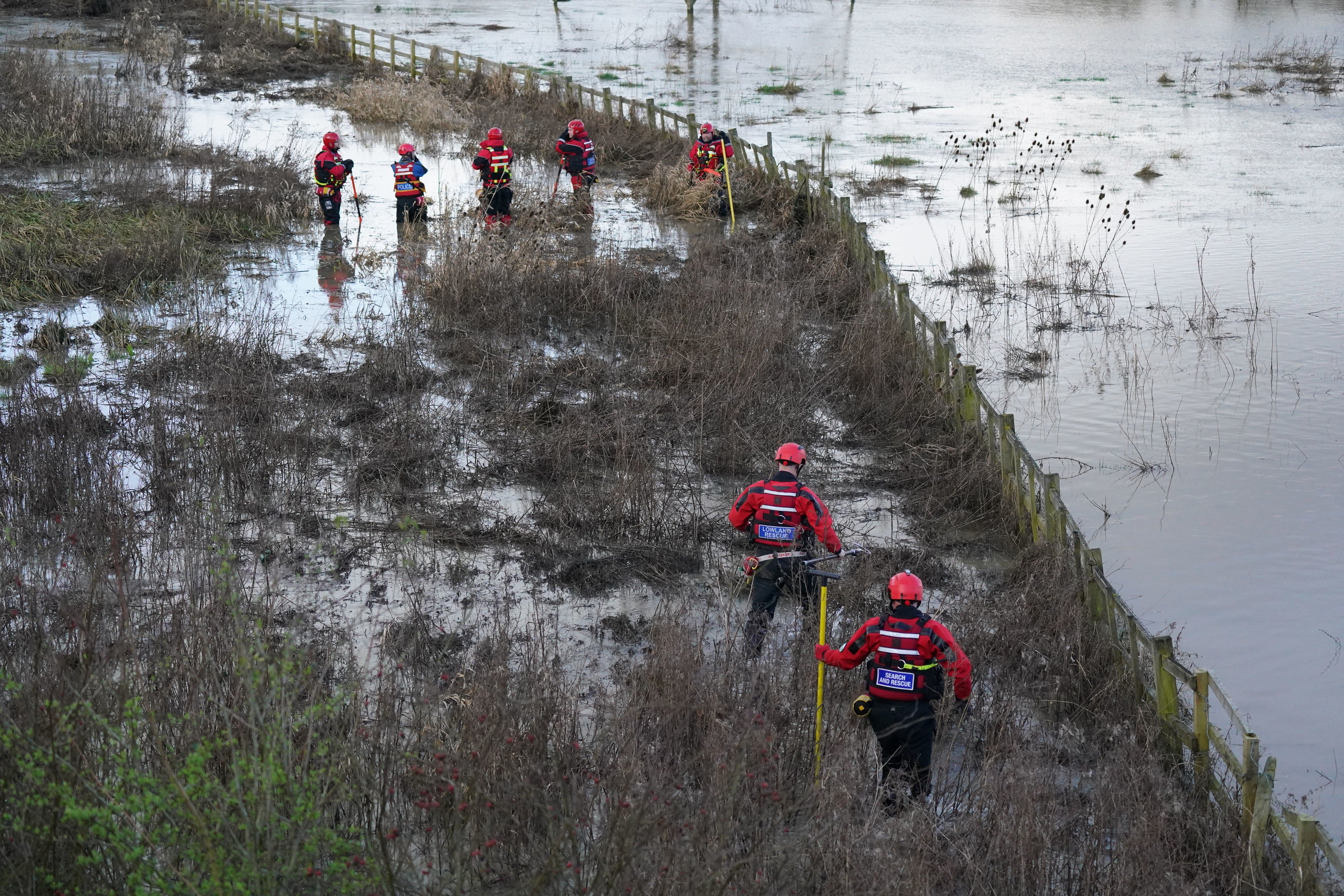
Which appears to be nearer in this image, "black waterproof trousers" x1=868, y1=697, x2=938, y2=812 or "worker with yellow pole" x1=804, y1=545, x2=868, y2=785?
"worker with yellow pole" x1=804, y1=545, x2=868, y2=785

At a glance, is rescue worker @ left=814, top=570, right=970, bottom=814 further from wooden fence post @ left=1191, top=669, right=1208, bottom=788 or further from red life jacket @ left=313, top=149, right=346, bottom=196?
red life jacket @ left=313, top=149, right=346, bottom=196

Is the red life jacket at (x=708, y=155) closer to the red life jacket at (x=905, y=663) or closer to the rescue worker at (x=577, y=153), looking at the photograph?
the rescue worker at (x=577, y=153)

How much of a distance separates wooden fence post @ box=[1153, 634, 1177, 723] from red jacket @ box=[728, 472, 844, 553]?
183 cm

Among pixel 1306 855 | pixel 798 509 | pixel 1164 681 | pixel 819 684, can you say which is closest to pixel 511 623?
pixel 798 509

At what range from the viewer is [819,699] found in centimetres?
582

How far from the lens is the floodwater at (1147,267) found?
8117 millimetres

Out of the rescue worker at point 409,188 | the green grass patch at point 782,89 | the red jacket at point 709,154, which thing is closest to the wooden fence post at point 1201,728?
the rescue worker at point 409,188

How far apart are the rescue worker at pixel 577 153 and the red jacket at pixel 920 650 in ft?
43.0

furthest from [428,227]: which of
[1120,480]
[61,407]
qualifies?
[1120,480]

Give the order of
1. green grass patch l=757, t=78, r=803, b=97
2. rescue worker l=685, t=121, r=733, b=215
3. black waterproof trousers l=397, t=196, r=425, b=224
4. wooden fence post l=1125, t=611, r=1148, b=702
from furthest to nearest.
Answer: green grass patch l=757, t=78, r=803, b=97 < rescue worker l=685, t=121, r=733, b=215 < black waterproof trousers l=397, t=196, r=425, b=224 < wooden fence post l=1125, t=611, r=1148, b=702

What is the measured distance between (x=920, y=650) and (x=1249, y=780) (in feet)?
4.83

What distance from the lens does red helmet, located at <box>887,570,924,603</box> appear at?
19.5 ft

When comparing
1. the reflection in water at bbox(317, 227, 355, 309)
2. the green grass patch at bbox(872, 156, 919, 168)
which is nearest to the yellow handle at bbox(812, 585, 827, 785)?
the reflection in water at bbox(317, 227, 355, 309)

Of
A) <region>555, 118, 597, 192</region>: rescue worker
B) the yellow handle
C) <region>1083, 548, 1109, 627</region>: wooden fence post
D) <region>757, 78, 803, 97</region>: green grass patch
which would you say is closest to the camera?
the yellow handle
